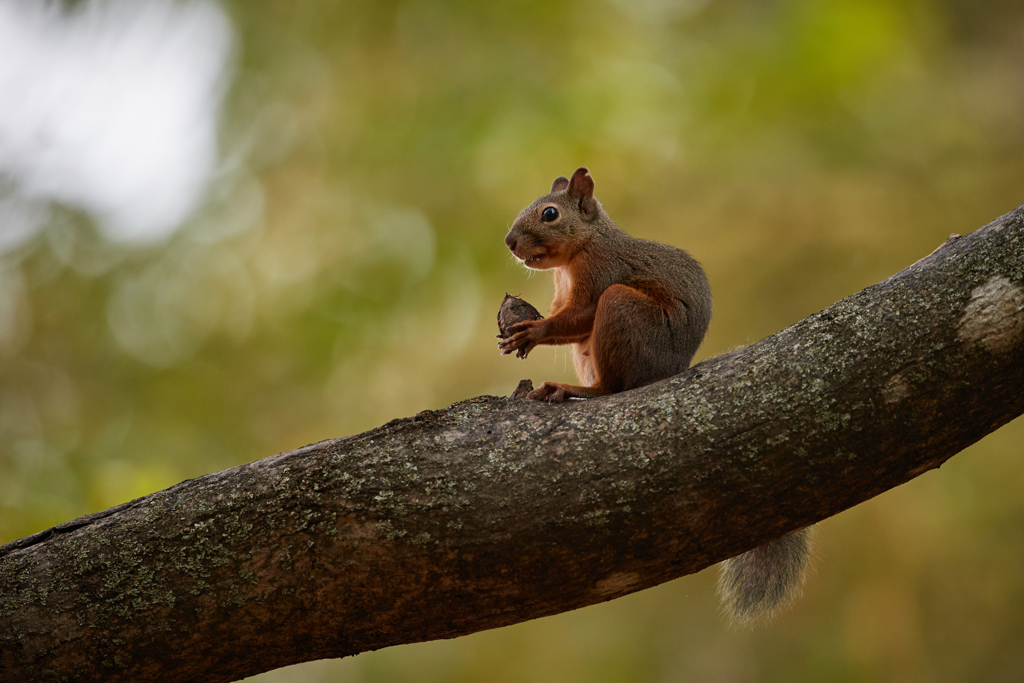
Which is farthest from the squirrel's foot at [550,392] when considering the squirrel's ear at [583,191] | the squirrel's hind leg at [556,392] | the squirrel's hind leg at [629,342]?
the squirrel's ear at [583,191]

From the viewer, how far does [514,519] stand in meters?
2.32

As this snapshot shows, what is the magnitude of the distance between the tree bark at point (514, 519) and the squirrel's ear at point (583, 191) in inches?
80.1

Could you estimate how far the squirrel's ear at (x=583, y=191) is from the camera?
4.28 m

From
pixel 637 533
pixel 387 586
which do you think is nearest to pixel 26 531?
pixel 387 586

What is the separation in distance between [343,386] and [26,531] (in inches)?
205

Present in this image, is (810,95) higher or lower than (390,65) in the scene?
lower

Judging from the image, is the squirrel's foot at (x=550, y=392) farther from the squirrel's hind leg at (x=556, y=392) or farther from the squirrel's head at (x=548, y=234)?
the squirrel's head at (x=548, y=234)

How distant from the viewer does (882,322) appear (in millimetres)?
2400

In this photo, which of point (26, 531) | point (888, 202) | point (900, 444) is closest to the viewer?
point (900, 444)

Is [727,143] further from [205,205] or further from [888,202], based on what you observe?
[205,205]

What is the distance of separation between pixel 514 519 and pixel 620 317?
4.13 feet

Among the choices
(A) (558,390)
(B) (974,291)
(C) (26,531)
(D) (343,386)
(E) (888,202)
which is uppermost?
(D) (343,386)

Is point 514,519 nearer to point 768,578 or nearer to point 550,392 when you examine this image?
point 550,392

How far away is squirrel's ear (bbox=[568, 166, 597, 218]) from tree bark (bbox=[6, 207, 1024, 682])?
2035 millimetres
